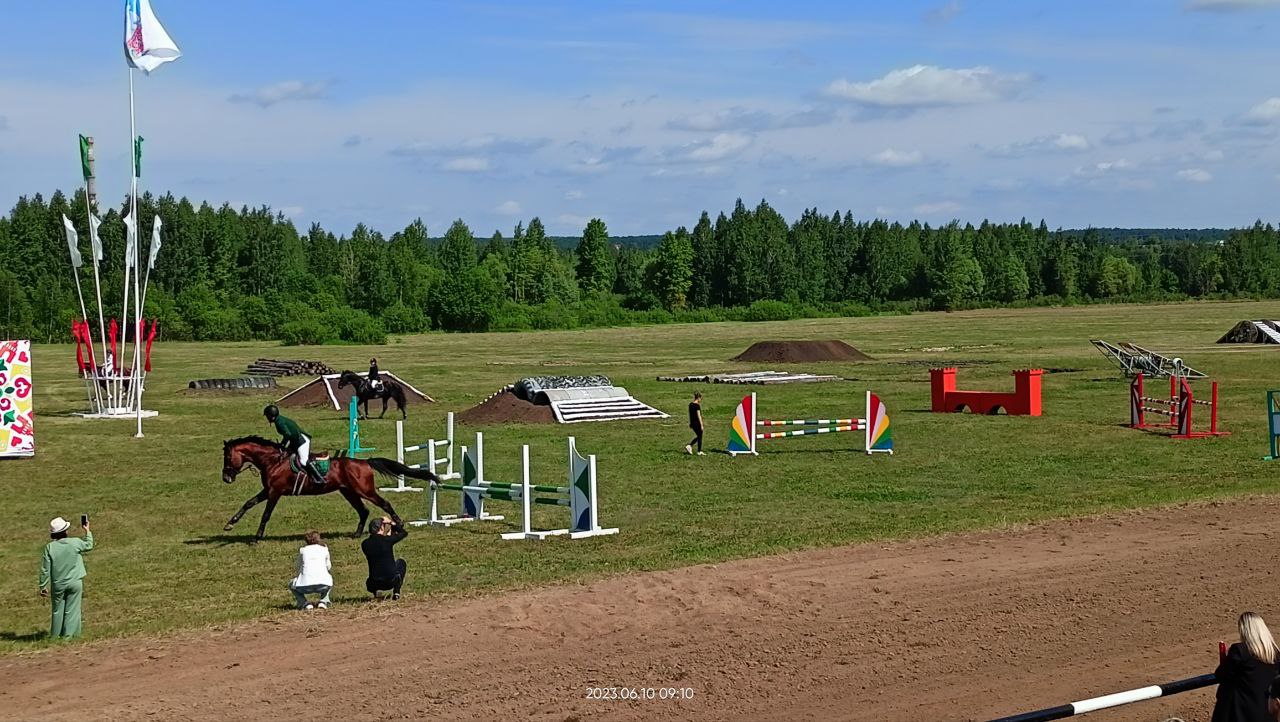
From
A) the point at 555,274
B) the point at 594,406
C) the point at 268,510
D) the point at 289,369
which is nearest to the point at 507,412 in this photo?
the point at 594,406

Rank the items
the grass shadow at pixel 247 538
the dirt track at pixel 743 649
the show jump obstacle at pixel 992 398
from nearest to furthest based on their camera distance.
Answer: the dirt track at pixel 743 649 < the grass shadow at pixel 247 538 < the show jump obstacle at pixel 992 398

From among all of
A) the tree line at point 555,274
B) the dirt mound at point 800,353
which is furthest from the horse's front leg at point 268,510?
the tree line at point 555,274

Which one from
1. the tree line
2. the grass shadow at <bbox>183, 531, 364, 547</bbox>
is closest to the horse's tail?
the grass shadow at <bbox>183, 531, 364, 547</bbox>

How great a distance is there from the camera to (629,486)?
2614 cm

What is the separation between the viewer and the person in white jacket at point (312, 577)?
15539 mm

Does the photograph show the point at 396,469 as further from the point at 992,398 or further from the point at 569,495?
the point at 992,398

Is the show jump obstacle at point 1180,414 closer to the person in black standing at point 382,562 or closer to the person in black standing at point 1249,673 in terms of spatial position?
the person in black standing at point 382,562

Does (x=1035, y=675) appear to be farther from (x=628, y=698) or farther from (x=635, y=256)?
(x=635, y=256)

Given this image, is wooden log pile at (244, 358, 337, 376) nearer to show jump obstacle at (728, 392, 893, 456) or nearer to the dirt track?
show jump obstacle at (728, 392, 893, 456)

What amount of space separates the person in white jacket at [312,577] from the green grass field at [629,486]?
1.37 feet

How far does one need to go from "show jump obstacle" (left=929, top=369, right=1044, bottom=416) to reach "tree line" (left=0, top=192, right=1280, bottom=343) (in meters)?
66.2

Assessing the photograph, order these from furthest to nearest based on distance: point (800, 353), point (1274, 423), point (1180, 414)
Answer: point (800, 353), point (1180, 414), point (1274, 423)

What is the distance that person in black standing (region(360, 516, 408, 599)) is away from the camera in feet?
52.0

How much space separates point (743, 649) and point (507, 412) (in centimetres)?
2636
